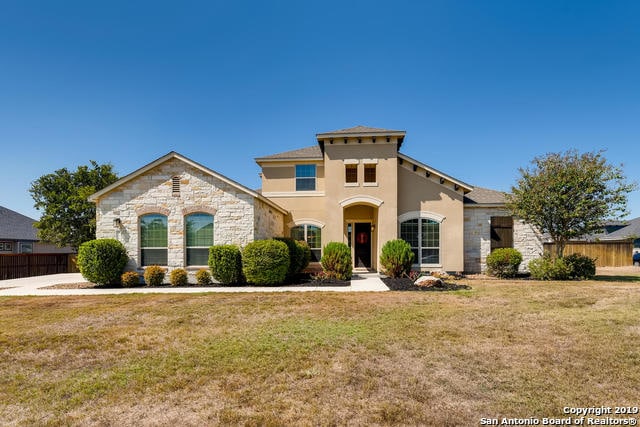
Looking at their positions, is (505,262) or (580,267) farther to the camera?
(505,262)

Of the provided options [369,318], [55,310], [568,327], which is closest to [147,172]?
[55,310]

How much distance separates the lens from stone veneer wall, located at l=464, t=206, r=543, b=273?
1658 cm

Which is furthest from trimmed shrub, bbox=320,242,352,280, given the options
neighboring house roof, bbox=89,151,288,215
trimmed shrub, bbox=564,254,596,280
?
trimmed shrub, bbox=564,254,596,280

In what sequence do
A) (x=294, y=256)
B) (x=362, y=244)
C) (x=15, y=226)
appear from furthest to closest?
(x=15, y=226)
(x=362, y=244)
(x=294, y=256)

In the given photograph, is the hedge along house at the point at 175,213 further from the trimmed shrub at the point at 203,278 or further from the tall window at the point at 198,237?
the trimmed shrub at the point at 203,278

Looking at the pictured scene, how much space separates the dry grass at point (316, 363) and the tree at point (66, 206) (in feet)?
52.4

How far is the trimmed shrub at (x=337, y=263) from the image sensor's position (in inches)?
534

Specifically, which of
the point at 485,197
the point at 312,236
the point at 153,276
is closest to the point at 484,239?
the point at 485,197

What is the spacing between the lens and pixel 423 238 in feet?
54.1

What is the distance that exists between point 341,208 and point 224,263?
6.82m

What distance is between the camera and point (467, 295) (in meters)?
10.0

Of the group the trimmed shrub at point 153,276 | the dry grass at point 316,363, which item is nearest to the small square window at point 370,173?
the dry grass at point 316,363

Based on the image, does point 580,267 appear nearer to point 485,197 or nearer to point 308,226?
point 485,197

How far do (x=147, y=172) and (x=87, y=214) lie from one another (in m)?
13.1
